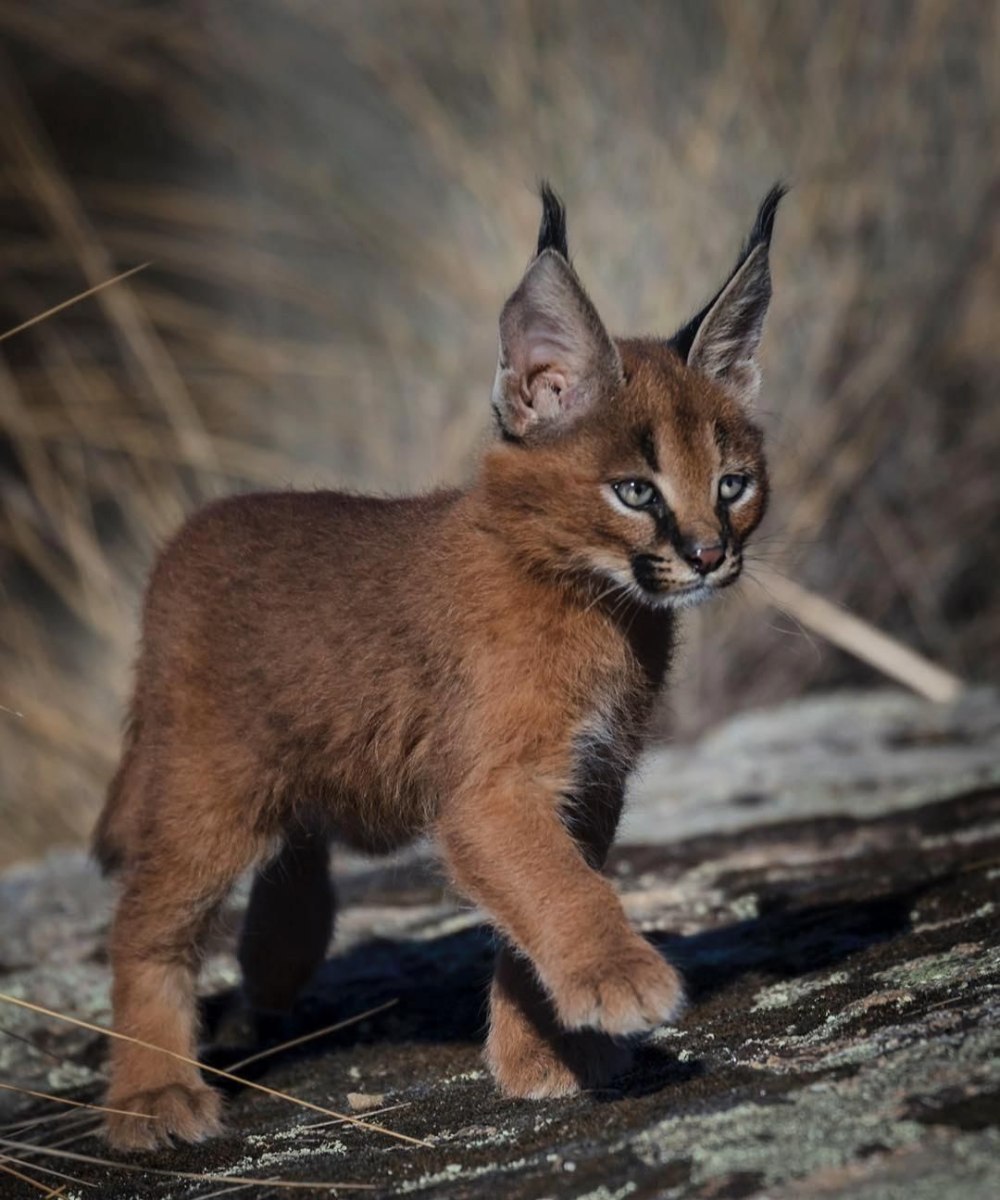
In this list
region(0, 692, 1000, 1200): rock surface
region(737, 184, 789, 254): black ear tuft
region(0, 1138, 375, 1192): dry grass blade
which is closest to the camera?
region(0, 692, 1000, 1200): rock surface

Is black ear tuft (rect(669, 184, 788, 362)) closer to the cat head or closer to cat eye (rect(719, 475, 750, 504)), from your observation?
the cat head

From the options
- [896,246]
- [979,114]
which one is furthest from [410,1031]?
[979,114]

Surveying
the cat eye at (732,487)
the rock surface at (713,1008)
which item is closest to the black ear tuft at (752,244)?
the cat eye at (732,487)

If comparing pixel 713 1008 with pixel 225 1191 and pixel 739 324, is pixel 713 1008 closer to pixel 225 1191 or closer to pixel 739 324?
pixel 225 1191

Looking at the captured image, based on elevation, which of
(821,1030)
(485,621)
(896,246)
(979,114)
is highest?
(979,114)

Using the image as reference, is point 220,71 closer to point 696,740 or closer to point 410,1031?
point 696,740

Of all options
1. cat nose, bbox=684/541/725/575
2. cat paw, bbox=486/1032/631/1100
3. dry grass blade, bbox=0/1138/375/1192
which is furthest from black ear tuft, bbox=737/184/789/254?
dry grass blade, bbox=0/1138/375/1192

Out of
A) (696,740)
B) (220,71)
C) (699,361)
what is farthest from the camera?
(220,71)
